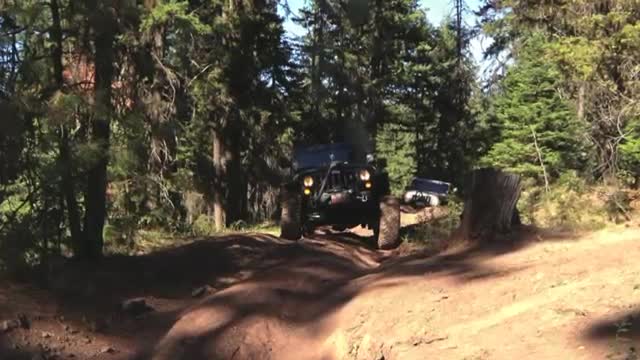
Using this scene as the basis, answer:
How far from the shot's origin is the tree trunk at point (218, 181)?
27453 millimetres

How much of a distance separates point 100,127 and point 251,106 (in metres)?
16.8

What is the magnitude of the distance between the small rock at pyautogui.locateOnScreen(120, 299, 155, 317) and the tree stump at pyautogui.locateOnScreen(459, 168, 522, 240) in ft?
15.9

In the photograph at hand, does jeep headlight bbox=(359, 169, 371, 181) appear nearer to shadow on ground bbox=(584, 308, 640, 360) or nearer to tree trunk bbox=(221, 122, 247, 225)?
shadow on ground bbox=(584, 308, 640, 360)

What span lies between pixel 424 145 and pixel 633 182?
29796 mm

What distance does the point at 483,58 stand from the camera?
55.2 m

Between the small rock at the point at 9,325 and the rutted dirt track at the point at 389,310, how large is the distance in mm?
96

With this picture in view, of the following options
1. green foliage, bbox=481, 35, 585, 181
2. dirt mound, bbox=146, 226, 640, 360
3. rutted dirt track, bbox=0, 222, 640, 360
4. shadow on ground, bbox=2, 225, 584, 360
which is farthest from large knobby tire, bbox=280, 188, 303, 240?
green foliage, bbox=481, 35, 585, 181

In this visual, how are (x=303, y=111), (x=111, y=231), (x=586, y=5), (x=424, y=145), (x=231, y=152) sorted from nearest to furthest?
1. (x=111, y=231)
2. (x=586, y=5)
3. (x=231, y=152)
4. (x=303, y=111)
5. (x=424, y=145)

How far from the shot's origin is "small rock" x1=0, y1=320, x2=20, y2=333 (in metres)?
7.97

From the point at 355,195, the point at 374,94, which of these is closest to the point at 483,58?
the point at 374,94

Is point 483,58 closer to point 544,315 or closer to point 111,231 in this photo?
point 111,231

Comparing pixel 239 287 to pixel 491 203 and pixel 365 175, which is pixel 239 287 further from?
pixel 365 175

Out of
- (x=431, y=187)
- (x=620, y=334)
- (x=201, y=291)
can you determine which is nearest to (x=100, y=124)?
(x=201, y=291)

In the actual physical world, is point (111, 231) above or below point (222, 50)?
below
